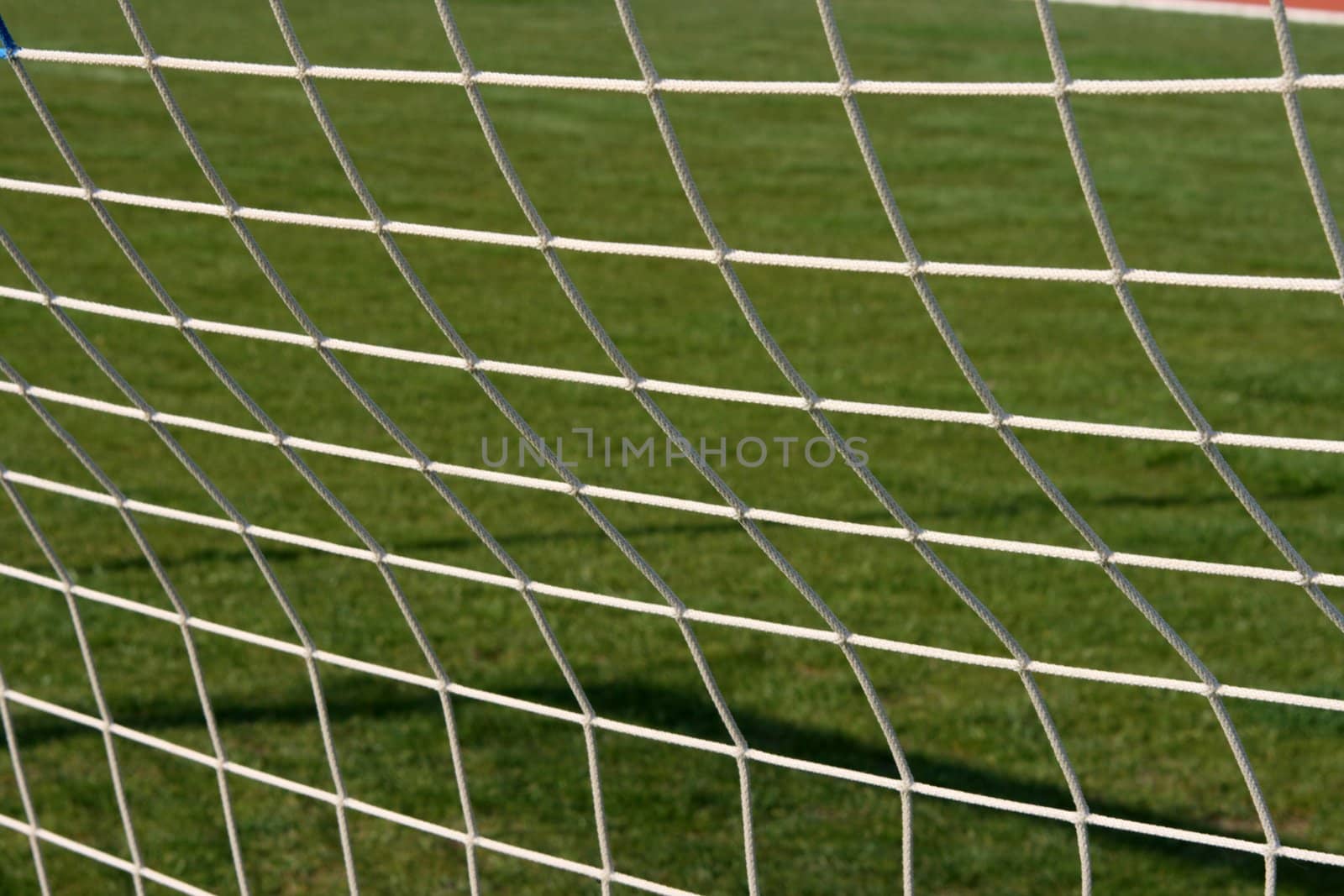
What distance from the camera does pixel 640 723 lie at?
355 cm

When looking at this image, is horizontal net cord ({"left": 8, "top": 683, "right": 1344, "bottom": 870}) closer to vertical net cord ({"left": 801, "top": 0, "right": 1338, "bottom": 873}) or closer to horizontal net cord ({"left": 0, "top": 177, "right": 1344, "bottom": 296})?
vertical net cord ({"left": 801, "top": 0, "right": 1338, "bottom": 873})

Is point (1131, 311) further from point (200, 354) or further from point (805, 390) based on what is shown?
point (200, 354)

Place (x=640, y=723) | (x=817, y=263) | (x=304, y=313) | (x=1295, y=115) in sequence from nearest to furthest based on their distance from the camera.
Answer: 1. (x=1295, y=115)
2. (x=817, y=263)
3. (x=304, y=313)
4. (x=640, y=723)

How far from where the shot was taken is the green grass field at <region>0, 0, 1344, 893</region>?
320 centimetres

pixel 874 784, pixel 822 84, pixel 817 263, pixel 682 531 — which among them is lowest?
pixel 874 784

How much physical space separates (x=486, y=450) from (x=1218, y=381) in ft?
9.63

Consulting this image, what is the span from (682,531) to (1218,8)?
68.4 ft

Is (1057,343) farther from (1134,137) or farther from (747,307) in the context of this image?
(1134,137)

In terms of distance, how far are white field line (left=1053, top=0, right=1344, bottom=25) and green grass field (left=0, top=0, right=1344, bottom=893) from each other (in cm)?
1213

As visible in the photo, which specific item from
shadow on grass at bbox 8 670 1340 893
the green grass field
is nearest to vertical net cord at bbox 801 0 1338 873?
the green grass field

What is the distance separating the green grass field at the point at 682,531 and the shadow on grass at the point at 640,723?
1 centimetres

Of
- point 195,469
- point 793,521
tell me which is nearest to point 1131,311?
point 793,521

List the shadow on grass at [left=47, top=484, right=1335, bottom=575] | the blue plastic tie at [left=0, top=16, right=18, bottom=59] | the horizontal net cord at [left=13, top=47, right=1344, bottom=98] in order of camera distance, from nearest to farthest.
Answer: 1. the horizontal net cord at [left=13, top=47, right=1344, bottom=98]
2. the blue plastic tie at [left=0, top=16, right=18, bottom=59]
3. the shadow on grass at [left=47, top=484, right=1335, bottom=575]

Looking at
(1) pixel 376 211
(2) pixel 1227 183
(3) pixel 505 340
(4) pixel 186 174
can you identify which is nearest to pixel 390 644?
(1) pixel 376 211
